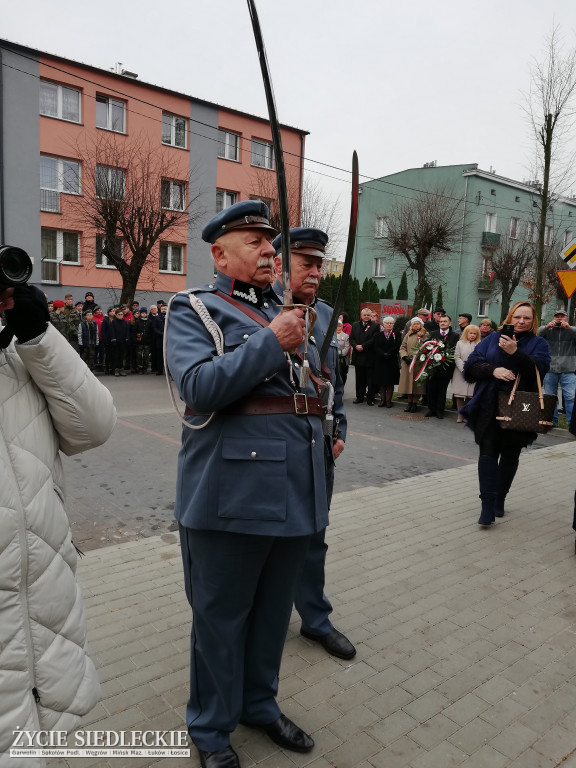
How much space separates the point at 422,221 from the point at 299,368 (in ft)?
96.4

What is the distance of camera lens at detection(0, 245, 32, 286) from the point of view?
4.55 feet

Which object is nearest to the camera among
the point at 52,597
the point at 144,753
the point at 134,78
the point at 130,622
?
the point at 52,597

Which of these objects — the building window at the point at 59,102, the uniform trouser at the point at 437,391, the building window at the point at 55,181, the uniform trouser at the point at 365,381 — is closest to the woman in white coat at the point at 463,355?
the uniform trouser at the point at 437,391

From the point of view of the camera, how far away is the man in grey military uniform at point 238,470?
206 cm

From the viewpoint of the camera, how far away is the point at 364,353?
488 inches

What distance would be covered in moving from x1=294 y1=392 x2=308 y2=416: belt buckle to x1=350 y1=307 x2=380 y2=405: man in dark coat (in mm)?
10221

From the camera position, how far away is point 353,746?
252 centimetres

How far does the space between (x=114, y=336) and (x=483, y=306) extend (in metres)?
28.9

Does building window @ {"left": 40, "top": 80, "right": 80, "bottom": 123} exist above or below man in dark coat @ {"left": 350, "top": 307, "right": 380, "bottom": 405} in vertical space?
above

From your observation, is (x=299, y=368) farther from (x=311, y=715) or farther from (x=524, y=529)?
(x=524, y=529)

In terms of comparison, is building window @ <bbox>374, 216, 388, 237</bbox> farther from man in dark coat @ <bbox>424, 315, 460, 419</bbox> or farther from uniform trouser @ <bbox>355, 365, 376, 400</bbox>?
man in dark coat @ <bbox>424, 315, 460, 419</bbox>

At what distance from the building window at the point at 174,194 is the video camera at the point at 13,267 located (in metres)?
23.3

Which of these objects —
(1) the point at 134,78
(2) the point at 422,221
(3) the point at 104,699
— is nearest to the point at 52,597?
(3) the point at 104,699

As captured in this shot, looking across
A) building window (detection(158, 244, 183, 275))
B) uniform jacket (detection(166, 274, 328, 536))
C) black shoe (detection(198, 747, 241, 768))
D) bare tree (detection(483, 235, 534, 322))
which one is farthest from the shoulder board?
bare tree (detection(483, 235, 534, 322))
